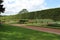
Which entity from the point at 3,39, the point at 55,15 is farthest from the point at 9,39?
the point at 55,15

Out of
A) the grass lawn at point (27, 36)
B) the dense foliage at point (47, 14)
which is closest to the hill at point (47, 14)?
the dense foliage at point (47, 14)

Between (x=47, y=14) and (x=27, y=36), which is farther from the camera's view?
(x=47, y=14)

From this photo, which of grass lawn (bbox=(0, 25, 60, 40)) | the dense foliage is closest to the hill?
the dense foliage

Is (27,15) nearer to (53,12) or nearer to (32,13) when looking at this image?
(32,13)

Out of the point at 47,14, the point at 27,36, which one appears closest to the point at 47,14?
the point at 47,14

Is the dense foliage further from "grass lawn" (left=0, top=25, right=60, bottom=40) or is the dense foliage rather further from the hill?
"grass lawn" (left=0, top=25, right=60, bottom=40)

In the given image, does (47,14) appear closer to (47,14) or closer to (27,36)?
(47,14)

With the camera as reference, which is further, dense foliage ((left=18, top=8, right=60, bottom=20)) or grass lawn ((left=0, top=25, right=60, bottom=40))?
dense foliage ((left=18, top=8, right=60, bottom=20))

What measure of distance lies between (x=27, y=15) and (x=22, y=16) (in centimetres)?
304

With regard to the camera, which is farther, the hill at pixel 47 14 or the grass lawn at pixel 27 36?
the hill at pixel 47 14

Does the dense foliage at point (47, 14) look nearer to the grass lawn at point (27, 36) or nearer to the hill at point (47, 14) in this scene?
the hill at point (47, 14)

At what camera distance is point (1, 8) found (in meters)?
36.5

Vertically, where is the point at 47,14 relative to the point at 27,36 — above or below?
above

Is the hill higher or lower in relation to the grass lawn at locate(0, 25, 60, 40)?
higher
